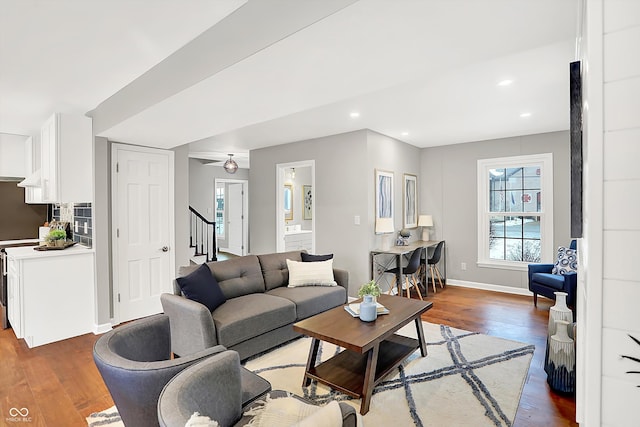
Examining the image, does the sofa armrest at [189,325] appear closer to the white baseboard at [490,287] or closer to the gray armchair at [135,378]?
the gray armchair at [135,378]

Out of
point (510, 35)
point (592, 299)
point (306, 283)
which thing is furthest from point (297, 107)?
point (592, 299)

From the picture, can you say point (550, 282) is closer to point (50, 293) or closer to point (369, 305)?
point (369, 305)

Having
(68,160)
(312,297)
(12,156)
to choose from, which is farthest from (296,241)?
(12,156)

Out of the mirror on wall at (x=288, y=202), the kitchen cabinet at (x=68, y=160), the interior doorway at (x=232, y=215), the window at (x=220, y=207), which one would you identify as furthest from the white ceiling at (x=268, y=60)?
the window at (x=220, y=207)

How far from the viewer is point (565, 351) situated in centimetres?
246

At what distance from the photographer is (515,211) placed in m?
5.47

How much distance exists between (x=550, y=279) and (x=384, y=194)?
2.42 meters

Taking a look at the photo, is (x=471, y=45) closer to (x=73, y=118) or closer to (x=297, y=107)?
(x=297, y=107)

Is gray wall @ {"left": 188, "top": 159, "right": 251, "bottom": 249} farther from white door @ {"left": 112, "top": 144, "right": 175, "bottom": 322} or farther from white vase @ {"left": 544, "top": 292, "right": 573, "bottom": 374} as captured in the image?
white vase @ {"left": 544, "top": 292, "right": 573, "bottom": 374}

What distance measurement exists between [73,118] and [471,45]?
4.10 metres

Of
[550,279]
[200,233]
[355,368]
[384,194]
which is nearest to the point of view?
[355,368]

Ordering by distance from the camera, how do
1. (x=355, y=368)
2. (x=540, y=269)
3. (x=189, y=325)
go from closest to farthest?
1. (x=355, y=368)
2. (x=189, y=325)
3. (x=540, y=269)

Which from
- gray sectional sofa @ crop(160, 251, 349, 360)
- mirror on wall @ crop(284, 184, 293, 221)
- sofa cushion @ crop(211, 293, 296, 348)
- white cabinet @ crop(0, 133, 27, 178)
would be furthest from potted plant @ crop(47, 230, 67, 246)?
mirror on wall @ crop(284, 184, 293, 221)

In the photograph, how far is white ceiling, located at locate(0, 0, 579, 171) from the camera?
160 cm
